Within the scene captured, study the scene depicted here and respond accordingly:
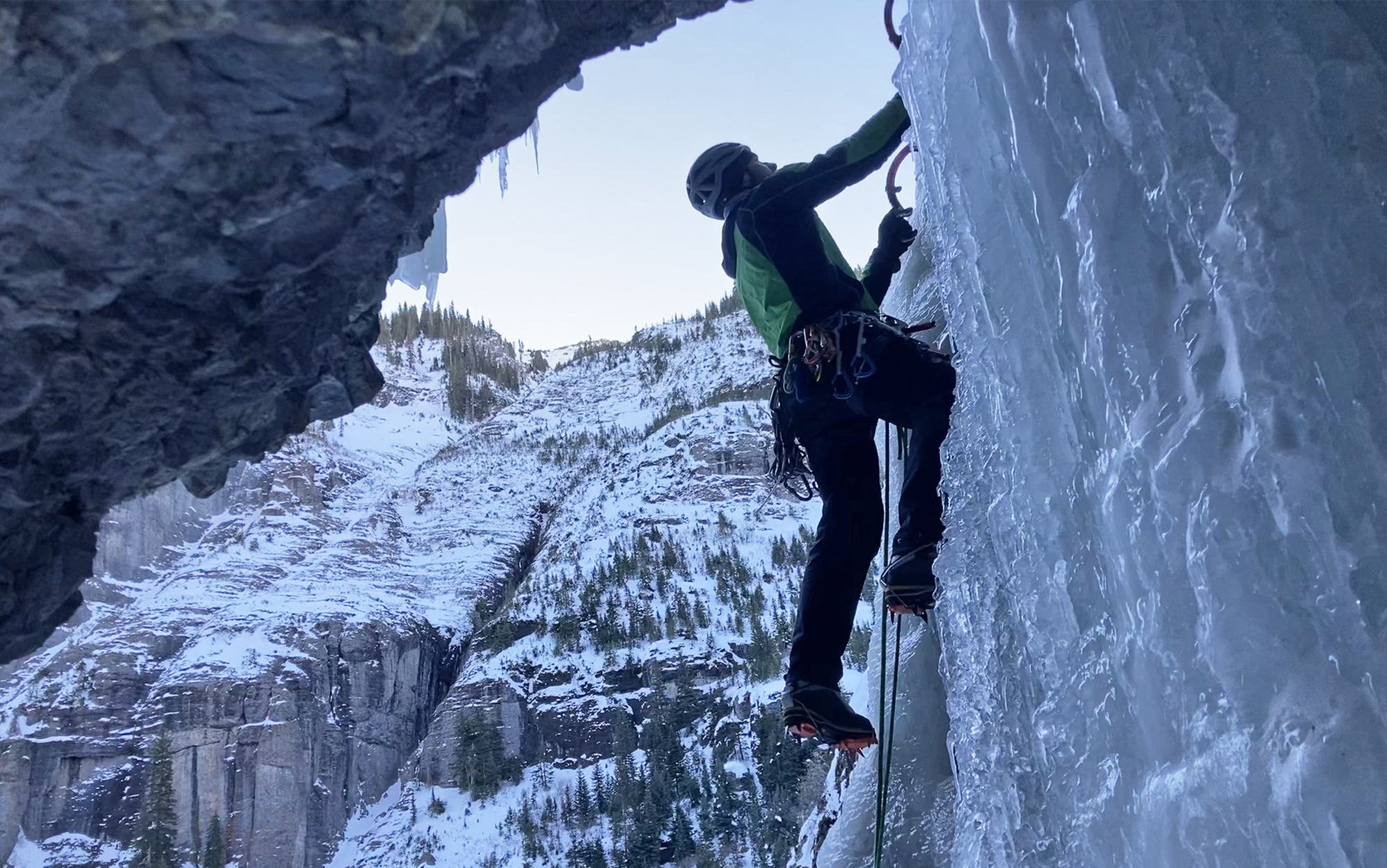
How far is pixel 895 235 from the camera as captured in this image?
3.81 m

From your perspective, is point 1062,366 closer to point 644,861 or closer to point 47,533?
point 47,533

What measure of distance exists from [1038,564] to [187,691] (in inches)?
1127

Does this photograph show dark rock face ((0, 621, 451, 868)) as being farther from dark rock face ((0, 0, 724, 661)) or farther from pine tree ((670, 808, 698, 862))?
dark rock face ((0, 0, 724, 661))

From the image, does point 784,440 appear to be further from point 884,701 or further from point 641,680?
point 641,680

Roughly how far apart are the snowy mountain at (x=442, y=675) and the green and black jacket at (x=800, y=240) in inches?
680

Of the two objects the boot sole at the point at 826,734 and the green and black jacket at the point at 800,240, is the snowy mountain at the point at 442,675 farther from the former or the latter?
the green and black jacket at the point at 800,240

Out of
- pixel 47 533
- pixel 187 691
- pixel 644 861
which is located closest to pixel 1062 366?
pixel 47 533

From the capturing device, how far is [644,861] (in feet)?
71.3

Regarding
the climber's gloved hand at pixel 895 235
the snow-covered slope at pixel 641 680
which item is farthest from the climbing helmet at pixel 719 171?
the snow-covered slope at pixel 641 680

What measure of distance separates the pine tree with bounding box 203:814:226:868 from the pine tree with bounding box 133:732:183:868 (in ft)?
1.97

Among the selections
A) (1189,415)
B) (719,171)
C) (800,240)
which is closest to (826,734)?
(800,240)

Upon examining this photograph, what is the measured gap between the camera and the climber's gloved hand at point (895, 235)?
12.5ft

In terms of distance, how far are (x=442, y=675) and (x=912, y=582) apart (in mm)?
29634

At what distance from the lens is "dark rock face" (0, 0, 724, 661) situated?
1.86 m
